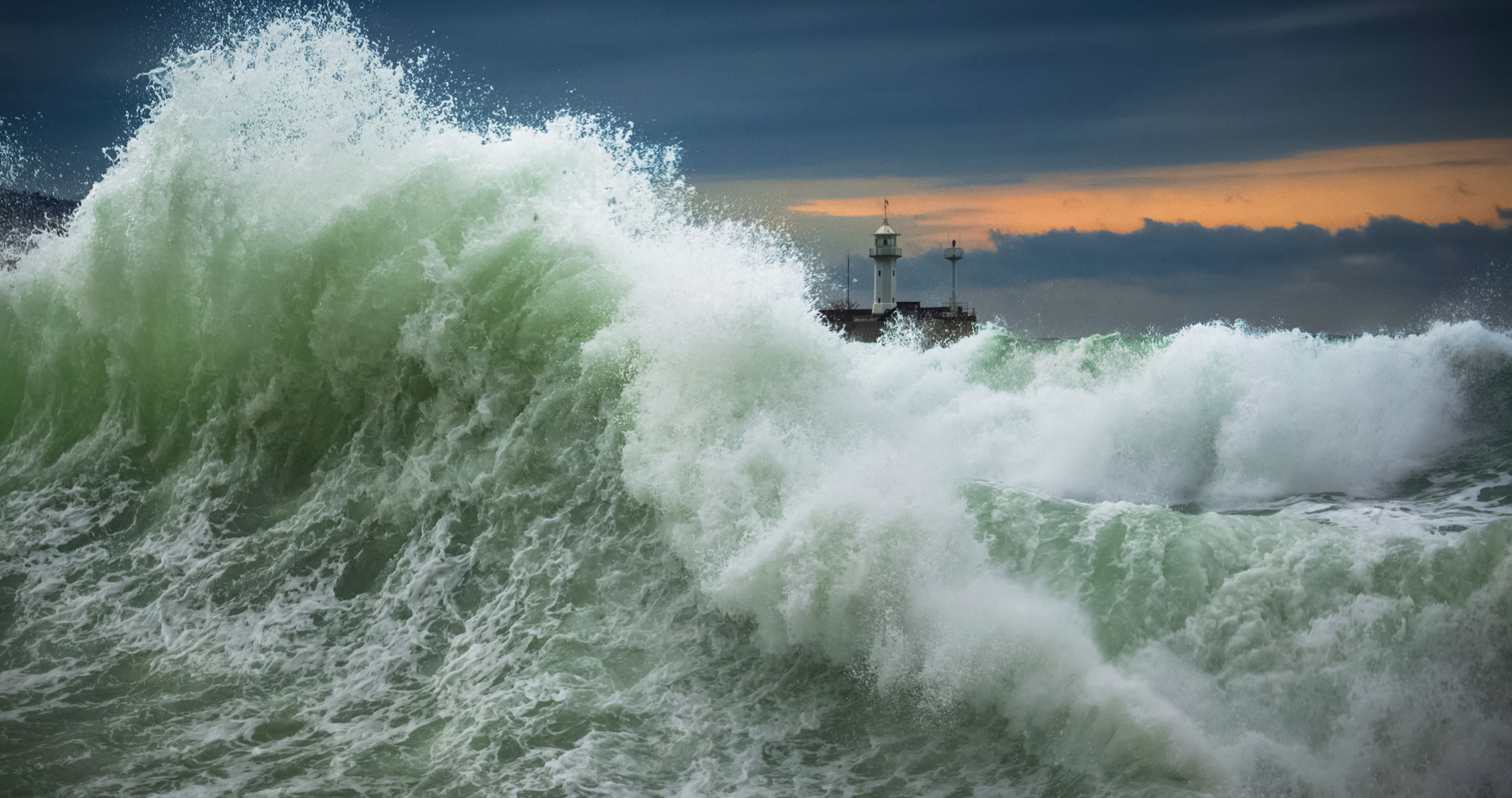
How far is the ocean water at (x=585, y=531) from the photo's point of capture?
473 cm

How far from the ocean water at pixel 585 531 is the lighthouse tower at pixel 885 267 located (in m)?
29.1

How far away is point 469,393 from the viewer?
24.8 feet

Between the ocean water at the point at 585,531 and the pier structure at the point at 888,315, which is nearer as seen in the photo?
the ocean water at the point at 585,531

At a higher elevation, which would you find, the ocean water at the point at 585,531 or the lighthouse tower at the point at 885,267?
the lighthouse tower at the point at 885,267

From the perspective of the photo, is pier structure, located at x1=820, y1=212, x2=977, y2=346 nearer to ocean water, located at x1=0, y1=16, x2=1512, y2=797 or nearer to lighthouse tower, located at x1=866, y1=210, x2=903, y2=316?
lighthouse tower, located at x1=866, y1=210, x2=903, y2=316

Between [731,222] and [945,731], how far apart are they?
4298 mm

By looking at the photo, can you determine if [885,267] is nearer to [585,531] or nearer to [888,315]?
[888,315]

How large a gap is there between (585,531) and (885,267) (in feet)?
114

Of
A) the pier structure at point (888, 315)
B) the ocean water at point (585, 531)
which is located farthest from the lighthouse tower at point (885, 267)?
the ocean water at point (585, 531)

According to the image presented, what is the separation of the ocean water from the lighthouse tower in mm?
29140

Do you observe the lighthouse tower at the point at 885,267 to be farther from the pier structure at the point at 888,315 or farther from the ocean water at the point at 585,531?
the ocean water at the point at 585,531

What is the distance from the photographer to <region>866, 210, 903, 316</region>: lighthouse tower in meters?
39.8

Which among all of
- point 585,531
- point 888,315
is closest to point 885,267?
point 888,315

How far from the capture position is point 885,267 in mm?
40281
